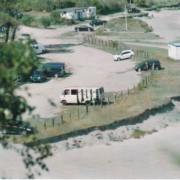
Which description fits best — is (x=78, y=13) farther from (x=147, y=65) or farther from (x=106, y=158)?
(x=106, y=158)

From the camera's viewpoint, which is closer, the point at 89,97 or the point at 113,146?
the point at 113,146

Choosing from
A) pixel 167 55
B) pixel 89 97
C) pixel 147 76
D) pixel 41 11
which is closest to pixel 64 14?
pixel 41 11

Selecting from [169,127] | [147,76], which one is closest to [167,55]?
[147,76]

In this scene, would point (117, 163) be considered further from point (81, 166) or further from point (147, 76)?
point (147, 76)

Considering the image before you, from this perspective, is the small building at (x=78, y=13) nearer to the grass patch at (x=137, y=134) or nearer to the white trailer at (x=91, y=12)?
the white trailer at (x=91, y=12)

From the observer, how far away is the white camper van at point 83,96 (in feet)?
65.5

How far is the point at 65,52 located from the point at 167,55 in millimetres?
9922

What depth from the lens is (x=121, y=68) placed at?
29.6 m

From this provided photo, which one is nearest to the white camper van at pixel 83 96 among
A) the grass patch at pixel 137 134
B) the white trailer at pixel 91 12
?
the grass patch at pixel 137 134

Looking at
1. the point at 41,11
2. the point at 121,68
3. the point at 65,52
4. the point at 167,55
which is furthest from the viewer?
the point at 41,11

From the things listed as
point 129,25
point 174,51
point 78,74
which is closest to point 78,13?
point 129,25

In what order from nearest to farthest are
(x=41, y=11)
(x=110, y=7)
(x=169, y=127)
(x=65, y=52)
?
(x=169, y=127) → (x=65, y=52) → (x=41, y=11) → (x=110, y=7)

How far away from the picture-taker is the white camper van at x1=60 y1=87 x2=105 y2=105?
19969 millimetres

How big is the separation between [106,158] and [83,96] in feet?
22.4
